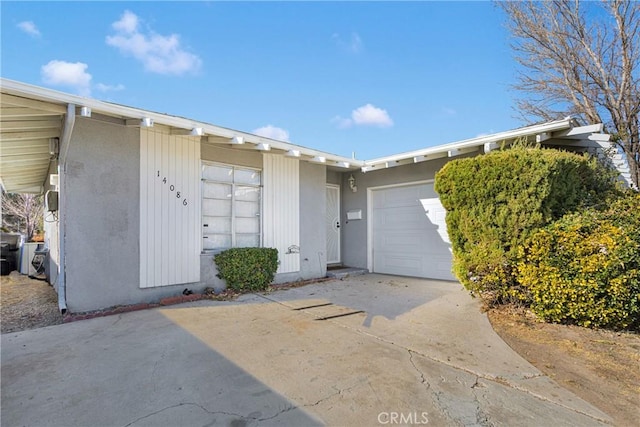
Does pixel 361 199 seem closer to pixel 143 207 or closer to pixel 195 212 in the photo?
pixel 195 212


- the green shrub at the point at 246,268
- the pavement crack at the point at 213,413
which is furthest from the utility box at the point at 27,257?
the pavement crack at the point at 213,413

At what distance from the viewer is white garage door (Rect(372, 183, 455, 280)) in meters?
7.37

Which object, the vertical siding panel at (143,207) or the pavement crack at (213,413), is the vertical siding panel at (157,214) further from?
the pavement crack at (213,413)

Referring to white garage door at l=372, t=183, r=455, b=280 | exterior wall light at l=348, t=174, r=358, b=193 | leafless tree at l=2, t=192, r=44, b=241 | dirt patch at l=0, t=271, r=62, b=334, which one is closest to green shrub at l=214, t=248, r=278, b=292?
dirt patch at l=0, t=271, r=62, b=334

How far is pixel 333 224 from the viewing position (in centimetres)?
928

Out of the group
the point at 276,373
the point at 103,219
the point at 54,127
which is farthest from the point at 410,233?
the point at 54,127

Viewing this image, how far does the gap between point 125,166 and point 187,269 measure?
2027 millimetres

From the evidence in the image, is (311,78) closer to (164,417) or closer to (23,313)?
(23,313)

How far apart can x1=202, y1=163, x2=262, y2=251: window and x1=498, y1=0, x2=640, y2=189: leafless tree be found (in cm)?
1042

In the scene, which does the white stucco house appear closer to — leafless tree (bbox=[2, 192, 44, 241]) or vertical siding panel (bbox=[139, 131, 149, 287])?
vertical siding panel (bbox=[139, 131, 149, 287])

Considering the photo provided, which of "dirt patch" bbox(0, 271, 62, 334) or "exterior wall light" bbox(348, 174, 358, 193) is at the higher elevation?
"exterior wall light" bbox(348, 174, 358, 193)

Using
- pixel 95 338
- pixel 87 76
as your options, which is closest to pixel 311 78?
pixel 87 76

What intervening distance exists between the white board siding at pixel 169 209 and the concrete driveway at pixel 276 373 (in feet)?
3.16

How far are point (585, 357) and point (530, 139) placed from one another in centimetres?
402
